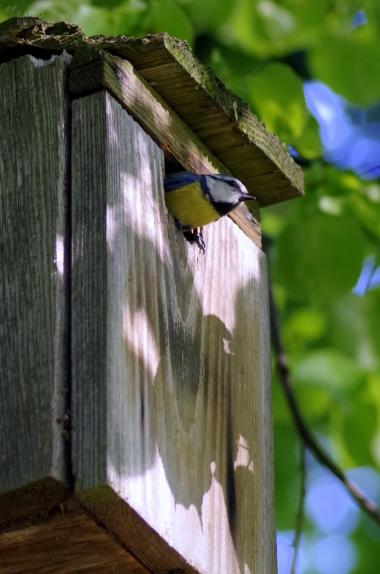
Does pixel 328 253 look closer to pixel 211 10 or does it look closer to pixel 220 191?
pixel 211 10

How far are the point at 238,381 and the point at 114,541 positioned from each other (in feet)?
2.13

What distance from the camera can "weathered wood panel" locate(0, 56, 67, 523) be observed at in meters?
2.44

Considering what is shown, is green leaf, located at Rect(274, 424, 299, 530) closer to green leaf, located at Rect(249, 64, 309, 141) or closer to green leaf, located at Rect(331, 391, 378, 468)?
green leaf, located at Rect(331, 391, 378, 468)

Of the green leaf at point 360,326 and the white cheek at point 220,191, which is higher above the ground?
the white cheek at point 220,191

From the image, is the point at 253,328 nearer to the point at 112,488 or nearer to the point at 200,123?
the point at 200,123

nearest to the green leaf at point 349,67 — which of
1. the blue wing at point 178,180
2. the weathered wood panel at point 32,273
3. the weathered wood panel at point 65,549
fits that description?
the blue wing at point 178,180

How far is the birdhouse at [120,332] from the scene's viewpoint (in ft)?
8.12

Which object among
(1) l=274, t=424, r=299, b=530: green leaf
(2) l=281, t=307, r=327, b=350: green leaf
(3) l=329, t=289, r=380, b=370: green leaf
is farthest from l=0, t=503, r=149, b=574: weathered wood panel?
(2) l=281, t=307, r=327, b=350: green leaf

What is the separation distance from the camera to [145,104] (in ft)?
9.92

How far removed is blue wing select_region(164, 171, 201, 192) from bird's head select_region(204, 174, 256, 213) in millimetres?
37

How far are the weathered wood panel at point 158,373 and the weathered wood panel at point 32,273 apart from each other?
40 millimetres

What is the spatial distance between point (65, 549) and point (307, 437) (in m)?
1.81

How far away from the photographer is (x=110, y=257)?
8.66 ft

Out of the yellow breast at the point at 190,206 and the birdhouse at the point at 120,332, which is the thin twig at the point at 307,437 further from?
the yellow breast at the point at 190,206
